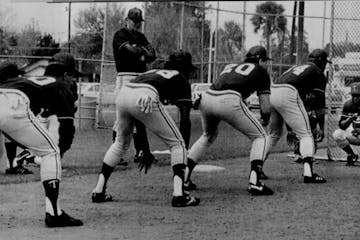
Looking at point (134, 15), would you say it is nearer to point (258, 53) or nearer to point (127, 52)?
point (127, 52)

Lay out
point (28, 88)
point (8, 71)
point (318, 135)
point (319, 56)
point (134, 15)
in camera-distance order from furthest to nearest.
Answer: point (318, 135), point (134, 15), point (319, 56), point (8, 71), point (28, 88)

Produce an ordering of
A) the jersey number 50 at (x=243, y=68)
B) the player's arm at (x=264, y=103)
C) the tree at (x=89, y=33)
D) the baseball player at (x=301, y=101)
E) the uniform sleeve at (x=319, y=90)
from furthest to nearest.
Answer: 1. the tree at (x=89, y=33)
2. the uniform sleeve at (x=319, y=90)
3. the baseball player at (x=301, y=101)
4. the player's arm at (x=264, y=103)
5. the jersey number 50 at (x=243, y=68)

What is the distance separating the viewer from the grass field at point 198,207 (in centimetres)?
603

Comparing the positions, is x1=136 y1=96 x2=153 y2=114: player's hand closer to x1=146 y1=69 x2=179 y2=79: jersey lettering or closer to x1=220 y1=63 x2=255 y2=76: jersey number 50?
x1=146 y1=69 x2=179 y2=79: jersey lettering

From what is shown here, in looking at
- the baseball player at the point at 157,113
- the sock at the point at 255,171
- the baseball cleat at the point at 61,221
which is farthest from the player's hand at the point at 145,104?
the sock at the point at 255,171

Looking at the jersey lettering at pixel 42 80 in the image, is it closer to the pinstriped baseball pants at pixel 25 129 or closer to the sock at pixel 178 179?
the pinstriped baseball pants at pixel 25 129

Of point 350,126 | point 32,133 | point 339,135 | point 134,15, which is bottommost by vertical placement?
point 339,135

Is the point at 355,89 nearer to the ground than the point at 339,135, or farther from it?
farther from it

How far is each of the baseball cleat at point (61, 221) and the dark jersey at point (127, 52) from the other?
437 cm

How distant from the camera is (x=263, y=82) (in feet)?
27.7

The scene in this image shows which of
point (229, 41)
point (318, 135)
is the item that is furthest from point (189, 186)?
point (229, 41)

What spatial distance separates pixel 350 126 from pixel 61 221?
6.69m

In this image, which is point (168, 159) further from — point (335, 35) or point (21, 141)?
point (21, 141)

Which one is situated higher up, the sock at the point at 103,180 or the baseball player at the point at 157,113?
the baseball player at the point at 157,113
